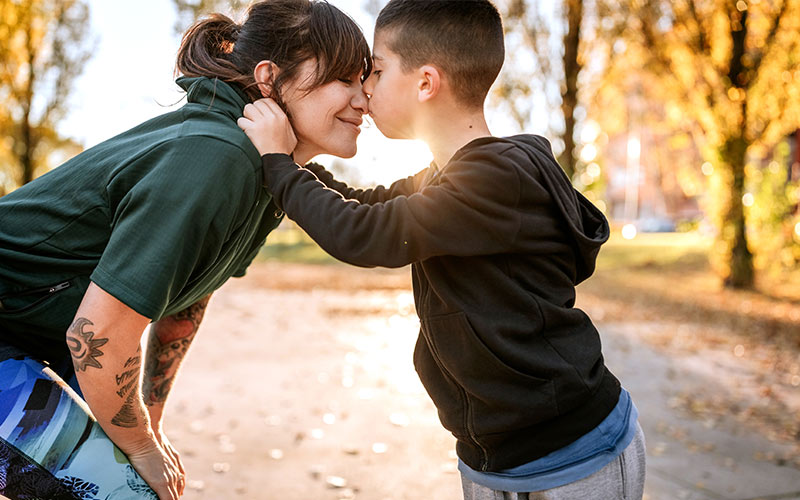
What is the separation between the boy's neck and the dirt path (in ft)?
7.84

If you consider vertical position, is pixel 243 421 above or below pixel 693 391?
above

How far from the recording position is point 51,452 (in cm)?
175

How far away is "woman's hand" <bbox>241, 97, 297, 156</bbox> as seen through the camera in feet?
6.31

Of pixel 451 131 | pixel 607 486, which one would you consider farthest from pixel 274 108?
pixel 607 486

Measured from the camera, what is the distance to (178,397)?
5.62 m

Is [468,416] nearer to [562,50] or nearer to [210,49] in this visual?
[210,49]

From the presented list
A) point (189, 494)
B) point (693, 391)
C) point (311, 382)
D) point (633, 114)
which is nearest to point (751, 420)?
point (693, 391)

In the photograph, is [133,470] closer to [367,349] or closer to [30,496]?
[30,496]

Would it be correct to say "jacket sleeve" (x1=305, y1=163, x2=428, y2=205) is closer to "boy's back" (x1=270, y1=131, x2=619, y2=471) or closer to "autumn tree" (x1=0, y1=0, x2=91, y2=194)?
"boy's back" (x1=270, y1=131, x2=619, y2=471)

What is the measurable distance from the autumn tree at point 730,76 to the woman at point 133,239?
11.6 m

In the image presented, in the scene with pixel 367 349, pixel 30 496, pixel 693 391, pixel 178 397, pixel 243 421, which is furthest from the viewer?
pixel 367 349

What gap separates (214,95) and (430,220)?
0.73m

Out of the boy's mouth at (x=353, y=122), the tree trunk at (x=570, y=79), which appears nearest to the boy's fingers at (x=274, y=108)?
the boy's mouth at (x=353, y=122)

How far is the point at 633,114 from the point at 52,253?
836 inches
